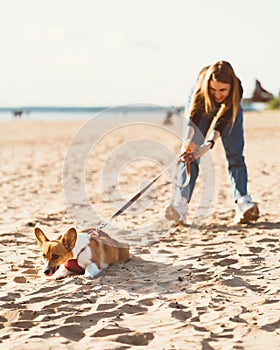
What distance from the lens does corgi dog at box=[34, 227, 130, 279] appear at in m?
4.71

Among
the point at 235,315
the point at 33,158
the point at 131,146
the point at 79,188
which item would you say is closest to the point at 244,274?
the point at 235,315

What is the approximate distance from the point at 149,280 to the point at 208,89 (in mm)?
2479

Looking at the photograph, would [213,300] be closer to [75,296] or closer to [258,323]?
[258,323]

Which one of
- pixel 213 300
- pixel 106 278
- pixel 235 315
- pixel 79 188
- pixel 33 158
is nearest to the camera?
pixel 235 315

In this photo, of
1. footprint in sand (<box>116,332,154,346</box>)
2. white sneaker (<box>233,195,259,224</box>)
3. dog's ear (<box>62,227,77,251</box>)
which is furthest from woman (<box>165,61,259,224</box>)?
footprint in sand (<box>116,332,154,346</box>)

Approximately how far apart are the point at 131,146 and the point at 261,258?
13026 millimetres

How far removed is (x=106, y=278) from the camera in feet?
15.3

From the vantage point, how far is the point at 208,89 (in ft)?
20.7

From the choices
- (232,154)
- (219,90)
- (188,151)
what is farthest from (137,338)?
(232,154)

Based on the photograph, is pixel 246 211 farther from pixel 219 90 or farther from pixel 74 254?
pixel 74 254

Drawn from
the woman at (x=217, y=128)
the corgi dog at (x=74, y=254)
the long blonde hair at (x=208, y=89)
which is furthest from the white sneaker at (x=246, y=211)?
the corgi dog at (x=74, y=254)

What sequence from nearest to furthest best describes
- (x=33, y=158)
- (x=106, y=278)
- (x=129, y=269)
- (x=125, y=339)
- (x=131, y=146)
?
(x=125, y=339), (x=106, y=278), (x=129, y=269), (x=33, y=158), (x=131, y=146)

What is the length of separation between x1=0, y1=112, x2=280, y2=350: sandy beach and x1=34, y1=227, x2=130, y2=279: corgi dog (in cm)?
11

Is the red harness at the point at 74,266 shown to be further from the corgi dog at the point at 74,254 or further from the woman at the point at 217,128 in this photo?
the woman at the point at 217,128
